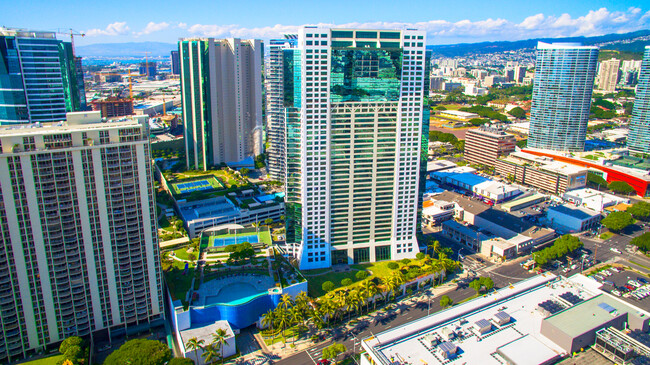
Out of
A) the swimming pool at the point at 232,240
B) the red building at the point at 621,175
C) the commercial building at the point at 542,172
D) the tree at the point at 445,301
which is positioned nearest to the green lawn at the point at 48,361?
the swimming pool at the point at 232,240

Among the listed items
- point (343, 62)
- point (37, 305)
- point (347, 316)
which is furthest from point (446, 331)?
point (37, 305)

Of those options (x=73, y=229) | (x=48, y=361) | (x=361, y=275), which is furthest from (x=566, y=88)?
(x=48, y=361)

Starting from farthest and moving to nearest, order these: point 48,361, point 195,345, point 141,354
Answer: point 195,345, point 48,361, point 141,354

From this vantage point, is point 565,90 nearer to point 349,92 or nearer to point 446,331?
point 349,92

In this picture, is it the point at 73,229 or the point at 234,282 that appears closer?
the point at 73,229

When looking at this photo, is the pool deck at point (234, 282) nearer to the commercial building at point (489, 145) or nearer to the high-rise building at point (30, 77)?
the high-rise building at point (30, 77)

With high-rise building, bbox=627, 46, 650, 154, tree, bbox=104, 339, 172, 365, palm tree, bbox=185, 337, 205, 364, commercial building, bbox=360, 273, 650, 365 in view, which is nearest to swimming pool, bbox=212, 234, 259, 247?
palm tree, bbox=185, 337, 205, 364

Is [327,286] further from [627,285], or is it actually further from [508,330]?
[627,285]
